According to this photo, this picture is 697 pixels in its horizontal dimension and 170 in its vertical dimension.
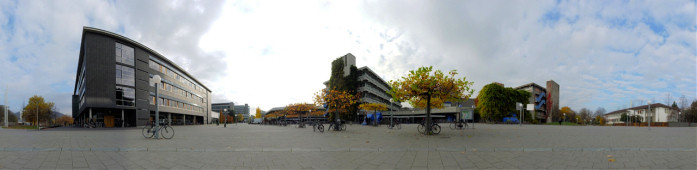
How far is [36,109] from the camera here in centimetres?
4766

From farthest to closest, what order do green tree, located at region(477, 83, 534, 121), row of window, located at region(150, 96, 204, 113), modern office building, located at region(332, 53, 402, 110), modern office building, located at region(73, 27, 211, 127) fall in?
1. modern office building, located at region(332, 53, 402, 110)
2. green tree, located at region(477, 83, 534, 121)
3. row of window, located at region(150, 96, 204, 113)
4. modern office building, located at region(73, 27, 211, 127)

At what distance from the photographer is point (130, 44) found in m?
37.8

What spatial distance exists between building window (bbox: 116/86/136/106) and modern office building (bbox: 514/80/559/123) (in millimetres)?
88749

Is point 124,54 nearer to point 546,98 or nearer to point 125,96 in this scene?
point 125,96

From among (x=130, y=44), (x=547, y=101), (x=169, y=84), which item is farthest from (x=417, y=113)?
(x=130, y=44)

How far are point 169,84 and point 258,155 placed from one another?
52.6 m

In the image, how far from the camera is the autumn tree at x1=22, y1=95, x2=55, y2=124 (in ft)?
156

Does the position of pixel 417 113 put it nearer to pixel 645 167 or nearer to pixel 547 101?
pixel 547 101

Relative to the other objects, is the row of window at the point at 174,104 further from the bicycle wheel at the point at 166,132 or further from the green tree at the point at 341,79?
the bicycle wheel at the point at 166,132

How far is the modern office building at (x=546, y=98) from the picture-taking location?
264 feet

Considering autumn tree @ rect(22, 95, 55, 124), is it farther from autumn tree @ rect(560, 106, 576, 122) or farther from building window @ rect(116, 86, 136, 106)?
autumn tree @ rect(560, 106, 576, 122)

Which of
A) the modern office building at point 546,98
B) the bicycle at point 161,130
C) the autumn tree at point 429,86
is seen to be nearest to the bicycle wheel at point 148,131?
the bicycle at point 161,130

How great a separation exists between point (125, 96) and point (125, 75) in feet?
8.84

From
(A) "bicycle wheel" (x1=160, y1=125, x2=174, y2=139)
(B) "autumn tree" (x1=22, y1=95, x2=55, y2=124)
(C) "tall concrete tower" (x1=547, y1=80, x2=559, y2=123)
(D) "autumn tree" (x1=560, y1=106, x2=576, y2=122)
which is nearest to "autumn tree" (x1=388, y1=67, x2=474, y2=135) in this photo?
(A) "bicycle wheel" (x1=160, y1=125, x2=174, y2=139)
